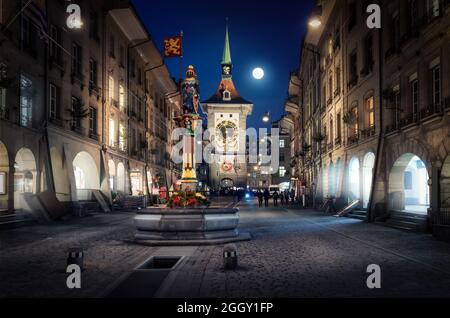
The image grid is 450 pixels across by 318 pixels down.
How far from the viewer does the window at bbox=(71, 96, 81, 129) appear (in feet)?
95.9

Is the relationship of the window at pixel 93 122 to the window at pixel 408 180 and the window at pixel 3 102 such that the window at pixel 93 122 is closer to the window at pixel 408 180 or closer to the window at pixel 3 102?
the window at pixel 3 102

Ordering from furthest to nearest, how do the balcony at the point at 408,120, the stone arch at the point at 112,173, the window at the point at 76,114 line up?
the stone arch at the point at 112,173 < the window at the point at 76,114 < the balcony at the point at 408,120

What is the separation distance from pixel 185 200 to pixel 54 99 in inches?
569

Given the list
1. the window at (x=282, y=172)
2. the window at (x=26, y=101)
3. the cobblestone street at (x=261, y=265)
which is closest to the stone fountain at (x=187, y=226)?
the cobblestone street at (x=261, y=265)

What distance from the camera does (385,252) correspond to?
13.3 m

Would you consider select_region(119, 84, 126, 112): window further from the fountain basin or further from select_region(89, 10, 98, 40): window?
the fountain basin

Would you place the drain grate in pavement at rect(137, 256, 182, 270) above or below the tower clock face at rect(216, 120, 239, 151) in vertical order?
below

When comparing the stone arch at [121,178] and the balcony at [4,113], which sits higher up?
the balcony at [4,113]

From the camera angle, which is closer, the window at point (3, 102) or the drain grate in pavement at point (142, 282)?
the drain grate in pavement at point (142, 282)

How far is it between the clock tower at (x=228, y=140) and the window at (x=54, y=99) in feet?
198

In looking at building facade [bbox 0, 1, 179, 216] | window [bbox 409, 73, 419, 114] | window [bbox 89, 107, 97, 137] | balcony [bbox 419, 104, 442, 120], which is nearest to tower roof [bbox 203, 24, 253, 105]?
building facade [bbox 0, 1, 179, 216]

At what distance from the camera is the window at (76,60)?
102ft

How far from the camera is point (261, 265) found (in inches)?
444

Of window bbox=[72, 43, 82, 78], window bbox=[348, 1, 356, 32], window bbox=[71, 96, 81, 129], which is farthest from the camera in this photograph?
window bbox=[72, 43, 82, 78]
